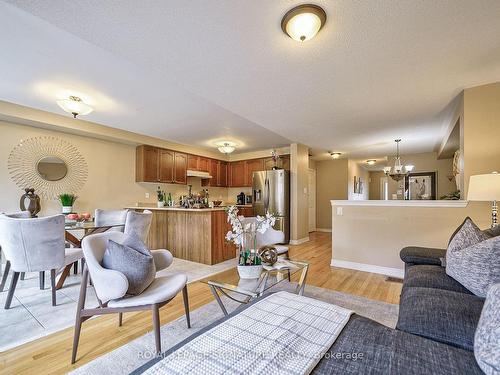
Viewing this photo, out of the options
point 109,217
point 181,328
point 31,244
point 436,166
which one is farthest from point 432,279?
point 436,166

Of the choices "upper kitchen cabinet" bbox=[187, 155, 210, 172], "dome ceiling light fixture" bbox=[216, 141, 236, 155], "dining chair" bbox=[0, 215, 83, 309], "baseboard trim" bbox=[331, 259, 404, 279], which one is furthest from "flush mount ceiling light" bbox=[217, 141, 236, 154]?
"dining chair" bbox=[0, 215, 83, 309]

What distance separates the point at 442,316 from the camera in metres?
1.15

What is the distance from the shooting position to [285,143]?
561 centimetres

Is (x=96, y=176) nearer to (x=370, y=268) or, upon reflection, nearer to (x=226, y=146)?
(x=226, y=146)

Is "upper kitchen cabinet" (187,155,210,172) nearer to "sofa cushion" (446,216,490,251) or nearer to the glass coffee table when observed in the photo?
the glass coffee table

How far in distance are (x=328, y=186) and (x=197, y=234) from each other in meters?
5.08

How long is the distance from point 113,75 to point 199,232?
250cm

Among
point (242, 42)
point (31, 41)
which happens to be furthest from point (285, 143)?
point (31, 41)

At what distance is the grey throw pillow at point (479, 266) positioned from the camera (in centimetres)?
130

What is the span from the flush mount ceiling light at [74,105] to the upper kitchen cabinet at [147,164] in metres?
2.04

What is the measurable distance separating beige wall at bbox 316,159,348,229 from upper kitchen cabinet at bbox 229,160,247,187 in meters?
2.64

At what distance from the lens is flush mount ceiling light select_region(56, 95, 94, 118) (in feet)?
9.79

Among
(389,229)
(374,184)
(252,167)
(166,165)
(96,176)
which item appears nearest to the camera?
(389,229)

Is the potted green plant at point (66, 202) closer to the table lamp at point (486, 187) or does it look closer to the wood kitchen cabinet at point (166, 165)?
the wood kitchen cabinet at point (166, 165)
